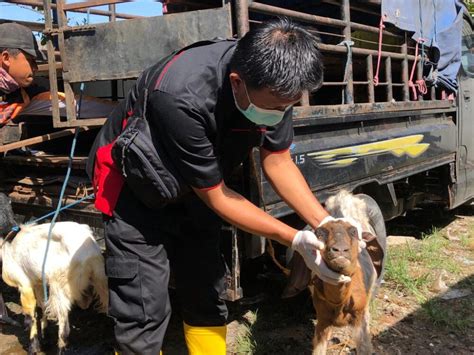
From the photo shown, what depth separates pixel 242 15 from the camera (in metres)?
A: 2.70

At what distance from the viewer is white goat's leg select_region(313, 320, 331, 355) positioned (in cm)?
289

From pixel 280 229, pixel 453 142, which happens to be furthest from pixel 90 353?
pixel 453 142

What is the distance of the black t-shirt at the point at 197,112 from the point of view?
1.88 metres

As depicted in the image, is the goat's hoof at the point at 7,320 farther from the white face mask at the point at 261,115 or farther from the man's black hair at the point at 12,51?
the white face mask at the point at 261,115

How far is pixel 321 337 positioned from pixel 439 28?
3114 millimetres

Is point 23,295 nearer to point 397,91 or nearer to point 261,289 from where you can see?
point 261,289

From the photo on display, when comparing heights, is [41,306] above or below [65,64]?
below

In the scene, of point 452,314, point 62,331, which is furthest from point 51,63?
point 452,314

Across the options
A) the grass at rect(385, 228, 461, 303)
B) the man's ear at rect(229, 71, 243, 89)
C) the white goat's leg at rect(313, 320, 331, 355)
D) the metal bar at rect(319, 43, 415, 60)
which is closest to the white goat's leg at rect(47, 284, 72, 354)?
the white goat's leg at rect(313, 320, 331, 355)

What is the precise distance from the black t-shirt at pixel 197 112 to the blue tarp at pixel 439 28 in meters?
2.47

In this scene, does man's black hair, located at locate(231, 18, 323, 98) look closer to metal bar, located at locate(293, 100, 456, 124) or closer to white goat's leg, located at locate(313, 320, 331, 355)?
metal bar, located at locate(293, 100, 456, 124)

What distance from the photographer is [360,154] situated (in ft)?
11.9

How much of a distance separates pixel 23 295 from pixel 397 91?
11.6ft

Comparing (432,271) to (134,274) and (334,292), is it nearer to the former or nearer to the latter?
(334,292)
